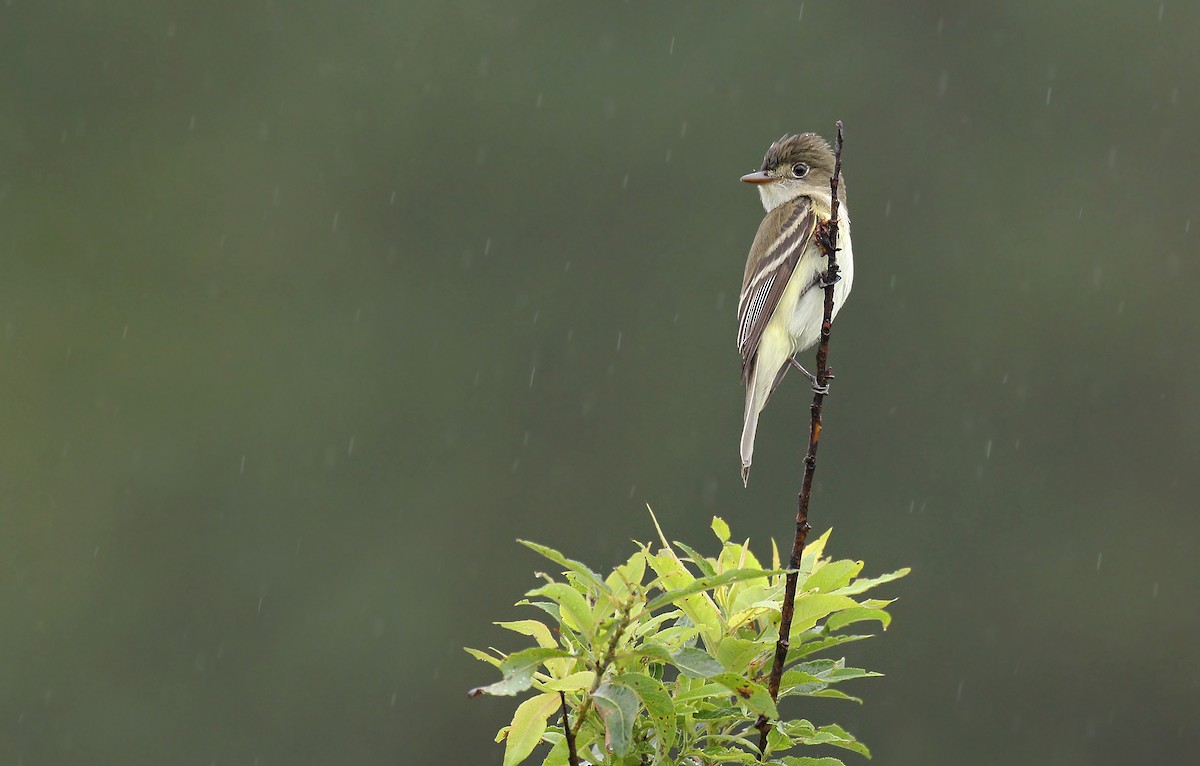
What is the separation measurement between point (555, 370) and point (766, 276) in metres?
19.6

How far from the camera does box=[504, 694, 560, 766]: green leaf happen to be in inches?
88.2

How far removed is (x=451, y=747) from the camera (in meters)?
24.1

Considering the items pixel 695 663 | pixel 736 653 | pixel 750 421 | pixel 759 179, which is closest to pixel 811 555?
pixel 736 653

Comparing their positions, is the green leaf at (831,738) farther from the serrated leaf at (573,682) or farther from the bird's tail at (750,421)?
the bird's tail at (750,421)

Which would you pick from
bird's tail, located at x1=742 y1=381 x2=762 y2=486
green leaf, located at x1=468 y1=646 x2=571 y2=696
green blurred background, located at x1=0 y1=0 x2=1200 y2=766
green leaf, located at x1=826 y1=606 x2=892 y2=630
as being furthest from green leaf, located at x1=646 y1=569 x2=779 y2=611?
green blurred background, located at x1=0 y1=0 x2=1200 y2=766

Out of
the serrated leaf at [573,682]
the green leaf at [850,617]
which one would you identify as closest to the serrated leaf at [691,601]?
the green leaf at [850,617]

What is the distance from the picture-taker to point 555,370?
25.4 metres

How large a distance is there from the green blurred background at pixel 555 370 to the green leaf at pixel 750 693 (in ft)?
63.6

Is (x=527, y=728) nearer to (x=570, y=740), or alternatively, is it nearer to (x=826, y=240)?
(x=570, y=740)

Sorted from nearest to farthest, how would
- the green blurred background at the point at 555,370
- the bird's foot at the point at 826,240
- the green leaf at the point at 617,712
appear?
1. the green leaf at the point at 617,712
2. the bird's foot at the point at 826,240
3. the green blurred background at the point at 555,370

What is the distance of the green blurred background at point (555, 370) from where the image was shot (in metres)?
23.9

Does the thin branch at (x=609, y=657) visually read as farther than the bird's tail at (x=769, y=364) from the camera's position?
No

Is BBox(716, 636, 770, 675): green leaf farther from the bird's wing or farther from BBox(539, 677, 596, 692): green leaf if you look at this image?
the bird's wing

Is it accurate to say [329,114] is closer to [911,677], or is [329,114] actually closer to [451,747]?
[451,747]
